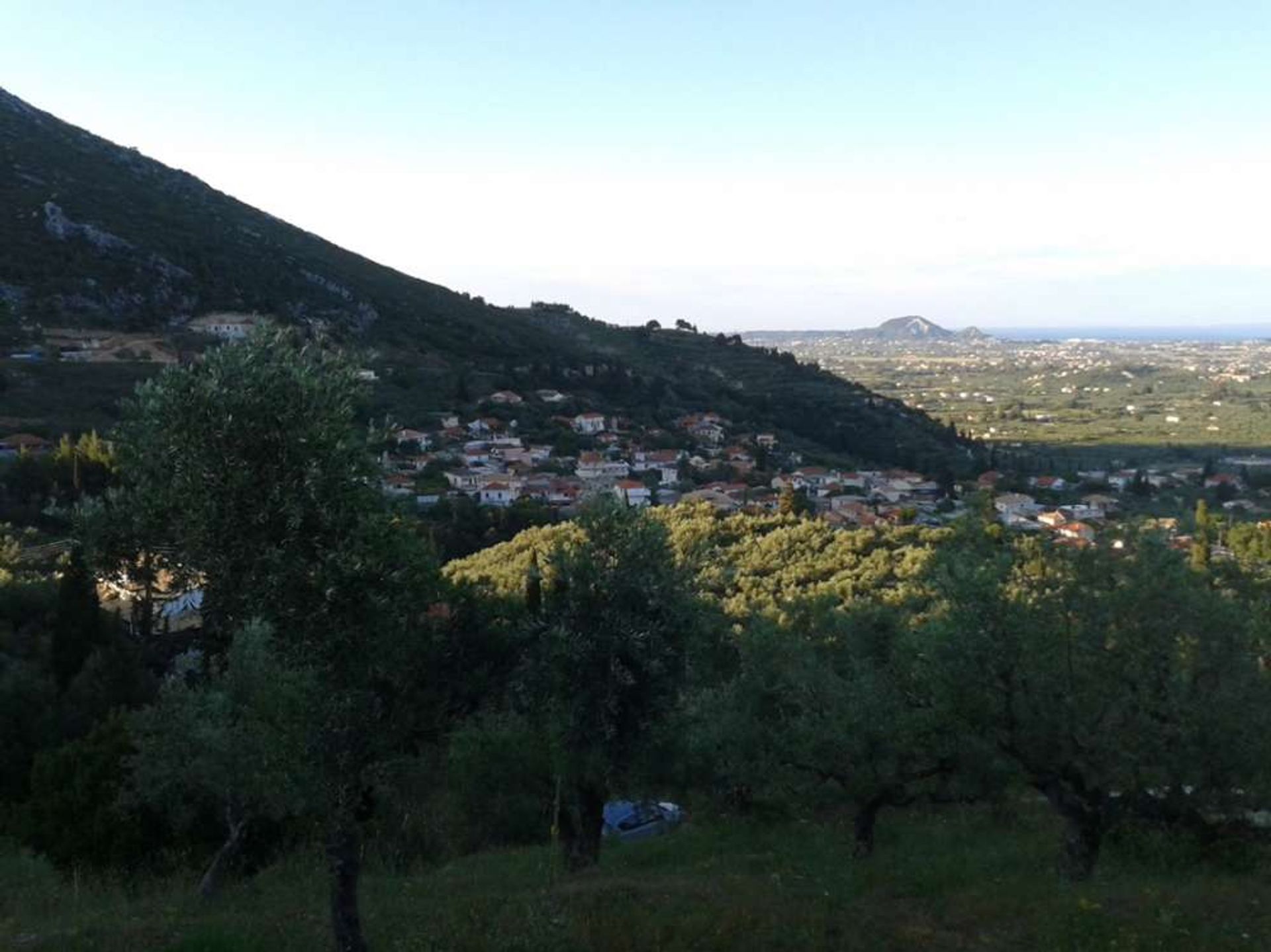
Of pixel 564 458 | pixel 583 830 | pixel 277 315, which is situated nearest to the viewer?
pixel 583 830

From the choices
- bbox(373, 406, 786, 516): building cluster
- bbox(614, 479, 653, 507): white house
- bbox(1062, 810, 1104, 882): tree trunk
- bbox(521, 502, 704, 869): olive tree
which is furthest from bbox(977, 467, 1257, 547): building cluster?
bbox(521, 502, 704, 869): olive tree

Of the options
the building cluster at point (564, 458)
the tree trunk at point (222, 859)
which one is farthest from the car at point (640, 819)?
the building cluster at point (564, 458)

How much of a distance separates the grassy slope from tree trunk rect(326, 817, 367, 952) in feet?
2.45

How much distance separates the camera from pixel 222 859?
12.1m

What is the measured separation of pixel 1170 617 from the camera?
10875mm

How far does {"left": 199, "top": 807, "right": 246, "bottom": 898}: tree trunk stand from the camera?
1186 centimetres

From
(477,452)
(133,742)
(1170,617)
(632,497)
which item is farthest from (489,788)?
(477,452)

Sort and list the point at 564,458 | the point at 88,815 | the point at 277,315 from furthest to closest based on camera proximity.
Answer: the point at 277,315 → the point at 564,458 → the point at 88,815

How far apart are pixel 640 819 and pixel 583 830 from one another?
15.5ft

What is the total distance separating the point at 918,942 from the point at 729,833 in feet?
21.6

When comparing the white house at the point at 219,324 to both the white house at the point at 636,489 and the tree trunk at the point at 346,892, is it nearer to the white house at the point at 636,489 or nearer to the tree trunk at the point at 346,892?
the white house at the point at 636,489

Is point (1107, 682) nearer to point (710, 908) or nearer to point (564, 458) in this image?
point (710, 908)

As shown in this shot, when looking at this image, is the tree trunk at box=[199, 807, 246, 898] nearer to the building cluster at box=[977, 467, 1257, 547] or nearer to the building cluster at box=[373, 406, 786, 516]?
the building cluster at box=[373, 406, 786, 516]

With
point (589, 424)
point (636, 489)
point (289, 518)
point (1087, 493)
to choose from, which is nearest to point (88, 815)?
point (289, 518)
